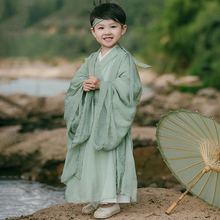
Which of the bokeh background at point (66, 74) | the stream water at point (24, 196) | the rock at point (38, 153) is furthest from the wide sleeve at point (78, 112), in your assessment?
the rock at point (38, 153)

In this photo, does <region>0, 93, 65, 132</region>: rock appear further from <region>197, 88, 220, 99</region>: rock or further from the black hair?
the black hair

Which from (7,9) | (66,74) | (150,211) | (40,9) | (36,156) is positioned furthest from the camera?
(40,9)

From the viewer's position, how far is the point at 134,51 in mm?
9031

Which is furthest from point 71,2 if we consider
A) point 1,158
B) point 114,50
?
point 114,50

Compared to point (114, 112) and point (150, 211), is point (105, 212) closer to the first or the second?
point (150, 211)

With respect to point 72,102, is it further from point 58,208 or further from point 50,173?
point 50,173

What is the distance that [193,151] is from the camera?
2232 mm

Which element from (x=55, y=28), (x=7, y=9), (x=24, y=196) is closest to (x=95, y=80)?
(x=24, y=196)

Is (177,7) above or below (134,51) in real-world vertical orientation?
above

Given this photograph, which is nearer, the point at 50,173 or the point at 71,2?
the point at 50,173

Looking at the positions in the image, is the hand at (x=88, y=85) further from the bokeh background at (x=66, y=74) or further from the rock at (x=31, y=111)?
the rock at (x=31, y=111)

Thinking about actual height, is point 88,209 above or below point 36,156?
below

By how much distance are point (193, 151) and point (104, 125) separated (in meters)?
0.72

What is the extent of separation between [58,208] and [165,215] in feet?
2.61
